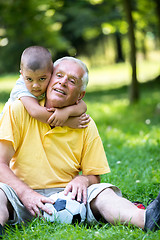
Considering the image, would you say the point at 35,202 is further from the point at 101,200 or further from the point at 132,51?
the point at 132,51

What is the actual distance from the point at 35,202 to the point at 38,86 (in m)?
0.90

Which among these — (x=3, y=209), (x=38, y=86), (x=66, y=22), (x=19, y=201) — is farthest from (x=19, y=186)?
(x=66, y=22)

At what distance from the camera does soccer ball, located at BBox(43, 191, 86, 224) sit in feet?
9.48

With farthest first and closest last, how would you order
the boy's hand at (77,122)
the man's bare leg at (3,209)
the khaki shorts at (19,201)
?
the boy's hand at (77,122) < the khaki shorts at (19,201) < the man's bare leg at (3,209)

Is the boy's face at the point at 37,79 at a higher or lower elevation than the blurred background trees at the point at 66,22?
higher

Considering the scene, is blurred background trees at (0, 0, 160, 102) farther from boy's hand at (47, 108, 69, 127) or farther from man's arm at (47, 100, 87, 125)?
boy's hand at (47, 108, 69, 127)

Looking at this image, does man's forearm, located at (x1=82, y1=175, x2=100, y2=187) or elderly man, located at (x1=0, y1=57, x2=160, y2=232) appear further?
man's forearm, located at (x1=82, y1=175, x2=100, y2=187)

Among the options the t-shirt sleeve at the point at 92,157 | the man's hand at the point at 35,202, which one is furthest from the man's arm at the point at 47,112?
the man's hand at the point at 35,202

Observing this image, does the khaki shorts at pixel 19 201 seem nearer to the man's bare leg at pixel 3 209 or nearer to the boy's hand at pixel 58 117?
the man's bare leg at pixel 3 209

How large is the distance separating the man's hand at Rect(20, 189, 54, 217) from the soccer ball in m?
0.04

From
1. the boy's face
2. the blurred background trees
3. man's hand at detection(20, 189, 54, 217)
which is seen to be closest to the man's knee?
man's hand at detection(20, 189, 54, 217)

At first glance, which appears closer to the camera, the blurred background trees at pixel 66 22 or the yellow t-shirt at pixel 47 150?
the yellow t-shirt at pixel 47 150

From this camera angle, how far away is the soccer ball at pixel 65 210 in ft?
9.48

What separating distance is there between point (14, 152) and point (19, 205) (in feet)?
1.39
